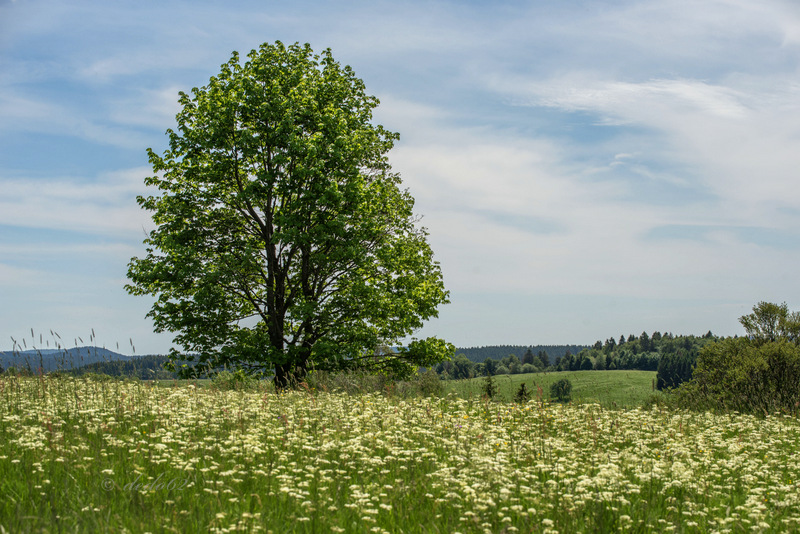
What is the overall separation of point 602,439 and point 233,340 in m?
15.4

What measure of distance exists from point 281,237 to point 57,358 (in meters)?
8.72

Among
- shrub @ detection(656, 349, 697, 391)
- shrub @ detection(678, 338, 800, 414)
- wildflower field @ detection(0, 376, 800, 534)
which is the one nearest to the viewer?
wildflower field @ detection(0, 376, 800, 534)

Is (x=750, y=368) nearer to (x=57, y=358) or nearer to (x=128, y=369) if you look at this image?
(x=128, y=369)

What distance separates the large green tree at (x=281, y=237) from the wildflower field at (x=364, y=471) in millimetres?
9451

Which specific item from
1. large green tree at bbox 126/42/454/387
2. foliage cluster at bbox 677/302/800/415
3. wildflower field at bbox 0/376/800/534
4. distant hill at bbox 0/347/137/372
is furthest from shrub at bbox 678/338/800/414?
distant hill at bbox 0/347/137/372

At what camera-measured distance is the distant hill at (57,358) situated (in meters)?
11.6

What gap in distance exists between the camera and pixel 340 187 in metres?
20.4

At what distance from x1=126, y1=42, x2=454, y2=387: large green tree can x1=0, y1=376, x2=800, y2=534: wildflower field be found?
9.45 metres

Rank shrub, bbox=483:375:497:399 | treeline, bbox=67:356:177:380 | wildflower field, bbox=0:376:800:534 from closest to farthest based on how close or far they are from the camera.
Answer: wildflower field, bbox=0:376:800:534 < treeline, bbox=67:356:177:380 < shrub, bbox=483:375:497:399

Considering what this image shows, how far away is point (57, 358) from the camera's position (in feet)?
38.2

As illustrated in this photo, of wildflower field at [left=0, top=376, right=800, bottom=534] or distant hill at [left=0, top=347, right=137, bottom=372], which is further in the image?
distant hill at [left=0, top=347, right=137, bottom=372]

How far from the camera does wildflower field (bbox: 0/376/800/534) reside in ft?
17.2

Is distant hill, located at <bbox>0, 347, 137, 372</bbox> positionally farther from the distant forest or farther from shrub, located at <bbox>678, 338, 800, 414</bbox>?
shrub, located at <bbox>678, 338, 800, 414</bbox>

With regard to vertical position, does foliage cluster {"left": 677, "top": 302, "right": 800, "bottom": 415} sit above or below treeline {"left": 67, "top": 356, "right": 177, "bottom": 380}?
below
